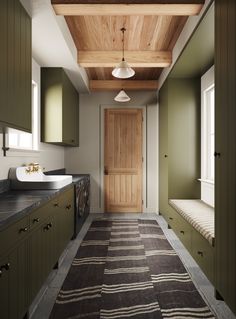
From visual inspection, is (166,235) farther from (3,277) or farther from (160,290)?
(3,277)

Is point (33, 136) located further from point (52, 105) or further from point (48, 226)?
point (48, 226)

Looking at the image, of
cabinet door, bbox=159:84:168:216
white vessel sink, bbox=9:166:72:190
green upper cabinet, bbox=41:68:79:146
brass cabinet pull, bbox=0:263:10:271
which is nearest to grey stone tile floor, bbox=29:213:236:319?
brass cabinet pull, bbox=0:263:10:271

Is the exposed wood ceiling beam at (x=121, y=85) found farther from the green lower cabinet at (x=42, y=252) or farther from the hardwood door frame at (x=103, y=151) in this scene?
the green lower cabinet at (x=42, y=252)

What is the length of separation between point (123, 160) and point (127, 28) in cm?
288

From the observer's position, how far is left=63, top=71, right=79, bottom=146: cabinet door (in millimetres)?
4348

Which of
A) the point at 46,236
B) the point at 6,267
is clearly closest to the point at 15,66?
the point at 46,236

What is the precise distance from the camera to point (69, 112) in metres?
4.75

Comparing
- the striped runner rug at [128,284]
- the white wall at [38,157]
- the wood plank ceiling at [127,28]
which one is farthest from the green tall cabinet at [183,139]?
the white wall at [38,157]

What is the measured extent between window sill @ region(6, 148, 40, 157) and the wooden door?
2187 mm

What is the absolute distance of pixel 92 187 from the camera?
5.89 metres

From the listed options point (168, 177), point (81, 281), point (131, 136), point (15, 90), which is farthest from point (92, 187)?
point (15, 90)

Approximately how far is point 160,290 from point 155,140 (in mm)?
3775

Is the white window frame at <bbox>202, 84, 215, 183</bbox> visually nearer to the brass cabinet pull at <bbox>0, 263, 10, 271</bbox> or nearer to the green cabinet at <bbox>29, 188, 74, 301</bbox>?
the green cabinet at <bbox>29, 188, 74, 301</bbox>

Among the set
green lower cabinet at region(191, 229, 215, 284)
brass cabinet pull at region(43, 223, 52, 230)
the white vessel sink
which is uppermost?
the white vessel sink
